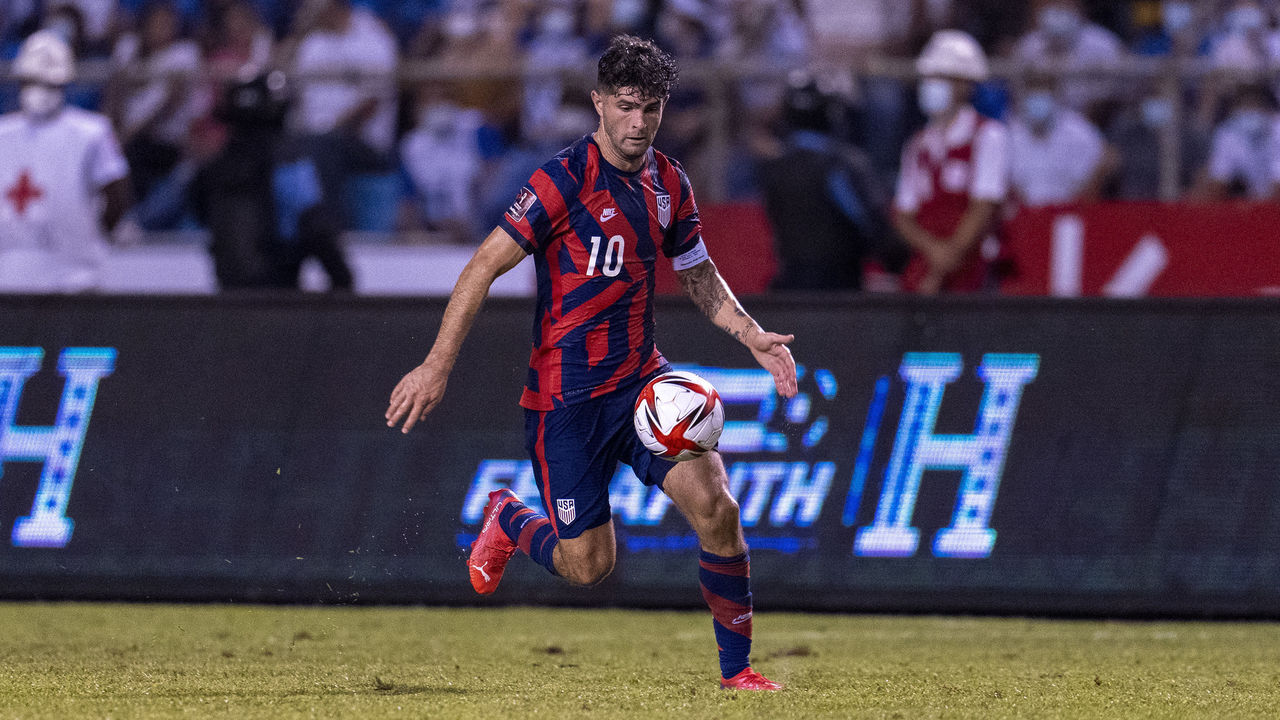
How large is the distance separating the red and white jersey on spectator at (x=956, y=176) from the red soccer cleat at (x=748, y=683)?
513cm

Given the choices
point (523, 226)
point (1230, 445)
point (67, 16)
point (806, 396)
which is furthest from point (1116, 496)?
point (67, 16)

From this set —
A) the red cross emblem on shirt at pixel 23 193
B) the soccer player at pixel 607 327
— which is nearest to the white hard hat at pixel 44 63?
the red cross emblem on shirt at pixel 23 193

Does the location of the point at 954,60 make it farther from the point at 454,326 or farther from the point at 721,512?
the point at 454,326

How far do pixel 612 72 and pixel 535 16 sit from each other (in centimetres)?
795

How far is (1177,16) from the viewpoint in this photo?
13.2 metres

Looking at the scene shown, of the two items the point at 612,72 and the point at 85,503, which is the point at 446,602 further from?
the point at 612,72

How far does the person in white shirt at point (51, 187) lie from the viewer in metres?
11.1

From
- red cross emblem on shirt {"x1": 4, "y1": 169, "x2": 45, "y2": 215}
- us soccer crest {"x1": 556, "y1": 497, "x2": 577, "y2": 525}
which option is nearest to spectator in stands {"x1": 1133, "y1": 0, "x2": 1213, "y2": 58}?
us soccer crest {"x1": 556, "y1": 497, "x2": 577, "y2": 525}

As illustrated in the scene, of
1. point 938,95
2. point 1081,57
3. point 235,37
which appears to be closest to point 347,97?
point 235,37

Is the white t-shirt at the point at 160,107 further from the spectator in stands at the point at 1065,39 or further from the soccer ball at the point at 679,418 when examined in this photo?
the soccer ball at the point at 679,418

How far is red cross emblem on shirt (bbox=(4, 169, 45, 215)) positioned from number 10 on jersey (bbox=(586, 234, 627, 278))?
19.6 feet

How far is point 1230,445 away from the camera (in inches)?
341

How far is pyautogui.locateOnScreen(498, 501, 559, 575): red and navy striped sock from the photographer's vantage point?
682 centimetres

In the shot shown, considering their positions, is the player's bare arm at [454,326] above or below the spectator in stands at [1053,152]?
above
